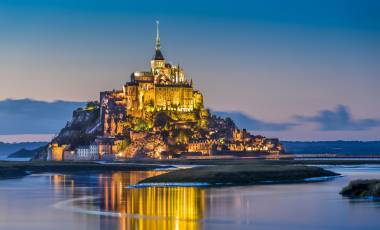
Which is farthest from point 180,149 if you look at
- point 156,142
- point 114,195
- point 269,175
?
point 114,195

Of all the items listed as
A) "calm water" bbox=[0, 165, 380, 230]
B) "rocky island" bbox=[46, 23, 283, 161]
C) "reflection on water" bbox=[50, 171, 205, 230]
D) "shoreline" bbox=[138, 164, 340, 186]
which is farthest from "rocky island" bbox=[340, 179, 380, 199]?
"rocky island" bbox=[46, 23, 283, 161]

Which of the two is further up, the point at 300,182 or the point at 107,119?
the point at 107,119

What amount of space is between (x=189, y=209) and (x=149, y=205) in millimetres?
3299

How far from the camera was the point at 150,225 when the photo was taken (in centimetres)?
3656

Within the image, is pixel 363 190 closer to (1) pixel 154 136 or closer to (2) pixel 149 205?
(2) pixel 149 205

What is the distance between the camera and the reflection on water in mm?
37759

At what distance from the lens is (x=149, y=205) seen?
46562 millimetres

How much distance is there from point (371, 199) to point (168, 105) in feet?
496

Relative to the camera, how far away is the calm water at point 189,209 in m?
37.5

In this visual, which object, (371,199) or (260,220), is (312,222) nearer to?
(260,220)

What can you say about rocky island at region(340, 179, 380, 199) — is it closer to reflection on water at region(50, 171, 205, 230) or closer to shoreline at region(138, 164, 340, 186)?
reflection on water at region(50, 171, 205, 230)

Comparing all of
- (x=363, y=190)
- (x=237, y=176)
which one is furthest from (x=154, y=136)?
(x=363, y=190)

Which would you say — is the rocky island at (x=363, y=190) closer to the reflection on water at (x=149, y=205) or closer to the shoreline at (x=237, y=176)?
the reflection on water at (x=149, y=205)

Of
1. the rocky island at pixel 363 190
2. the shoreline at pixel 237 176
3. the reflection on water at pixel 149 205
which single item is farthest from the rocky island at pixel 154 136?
the rocky island at pixel 363 190
